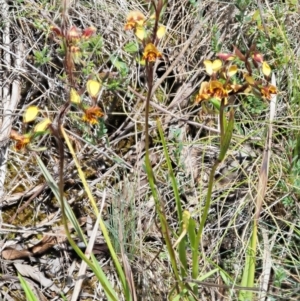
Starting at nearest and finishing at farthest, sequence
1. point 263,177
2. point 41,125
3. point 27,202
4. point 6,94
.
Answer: point 41,125
point 263,177
point 27,202
point 6,94

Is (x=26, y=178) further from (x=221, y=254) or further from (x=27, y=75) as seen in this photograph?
(x=221, y=254)

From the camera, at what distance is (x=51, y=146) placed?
184 centimetres

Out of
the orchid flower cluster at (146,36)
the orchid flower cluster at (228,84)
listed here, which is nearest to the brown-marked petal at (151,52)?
the orchid flower cluster at (146,36)

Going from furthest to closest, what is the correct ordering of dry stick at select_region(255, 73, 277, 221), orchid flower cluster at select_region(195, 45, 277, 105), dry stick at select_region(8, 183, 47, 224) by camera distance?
dry stick at select_region(8, 183, 47, 224), dry stick at select_region(255, 73, 277, 221), orchid flower cluster at select_region(195, 45, 277, 105)

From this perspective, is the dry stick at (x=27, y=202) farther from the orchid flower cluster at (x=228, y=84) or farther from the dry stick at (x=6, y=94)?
the orchid flower cluster at (x=228, y=84)

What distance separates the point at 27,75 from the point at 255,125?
2.55ft

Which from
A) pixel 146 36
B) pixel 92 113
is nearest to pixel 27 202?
pixel 92 113

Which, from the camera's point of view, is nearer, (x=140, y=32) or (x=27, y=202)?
(x=140, y=32)

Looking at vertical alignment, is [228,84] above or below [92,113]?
above

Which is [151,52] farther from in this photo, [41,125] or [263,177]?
[263,177]

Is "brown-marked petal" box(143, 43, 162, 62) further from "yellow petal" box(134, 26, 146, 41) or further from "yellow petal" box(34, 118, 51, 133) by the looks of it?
"yellow petal" box(34, 118, 51, 133)

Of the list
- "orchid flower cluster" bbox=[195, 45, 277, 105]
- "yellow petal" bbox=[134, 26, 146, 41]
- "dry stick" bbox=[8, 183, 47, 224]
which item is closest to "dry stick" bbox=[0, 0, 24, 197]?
"dry stick" bbox=[8, 183, 47, 224]

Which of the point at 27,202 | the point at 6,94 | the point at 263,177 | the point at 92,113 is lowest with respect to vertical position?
the point at 27,202

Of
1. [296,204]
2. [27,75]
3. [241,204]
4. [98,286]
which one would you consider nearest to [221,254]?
[241,204]
